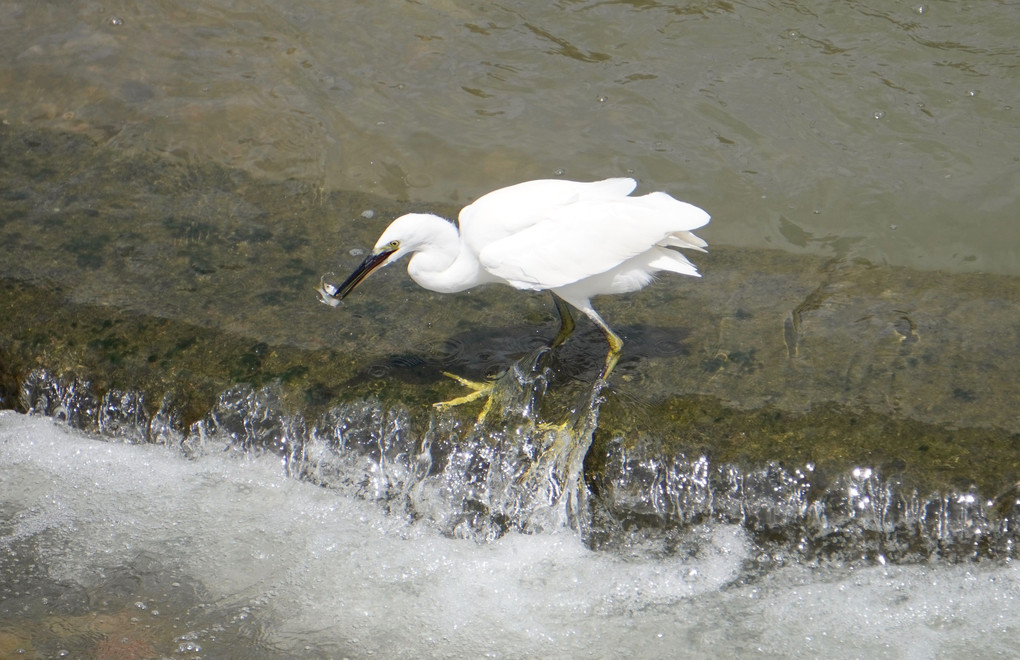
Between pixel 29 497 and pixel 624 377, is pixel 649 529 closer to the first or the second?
pixel 624 377

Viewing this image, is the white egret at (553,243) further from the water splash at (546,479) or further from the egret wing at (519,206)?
the water splash at (546,479)

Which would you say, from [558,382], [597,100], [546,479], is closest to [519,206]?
[558,382]

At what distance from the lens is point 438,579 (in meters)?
3.47

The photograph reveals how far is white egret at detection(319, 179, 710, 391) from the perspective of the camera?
11.8 ft

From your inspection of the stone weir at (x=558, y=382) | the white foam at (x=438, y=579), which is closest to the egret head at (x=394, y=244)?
the stone weir at (x=558, y=382)

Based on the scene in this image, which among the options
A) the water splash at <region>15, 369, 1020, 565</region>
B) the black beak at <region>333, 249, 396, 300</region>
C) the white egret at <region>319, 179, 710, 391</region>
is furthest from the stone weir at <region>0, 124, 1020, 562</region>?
the black beak at <region>333, 249, 396, 300</region>

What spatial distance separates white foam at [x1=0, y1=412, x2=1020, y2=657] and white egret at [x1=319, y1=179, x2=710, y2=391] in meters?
0.73

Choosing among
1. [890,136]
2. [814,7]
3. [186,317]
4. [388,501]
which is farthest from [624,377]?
[814,7]

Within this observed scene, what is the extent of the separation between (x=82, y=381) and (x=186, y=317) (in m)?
0.50

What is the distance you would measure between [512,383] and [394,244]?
72 centimetres

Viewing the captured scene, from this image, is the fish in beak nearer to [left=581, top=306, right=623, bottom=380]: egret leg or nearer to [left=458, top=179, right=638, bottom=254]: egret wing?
[left=458, top=179, right=638, bottom=254]: egret wing

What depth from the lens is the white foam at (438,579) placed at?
317 cm

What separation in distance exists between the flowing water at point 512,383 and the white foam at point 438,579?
0.01 m

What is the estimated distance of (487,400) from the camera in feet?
12.4
